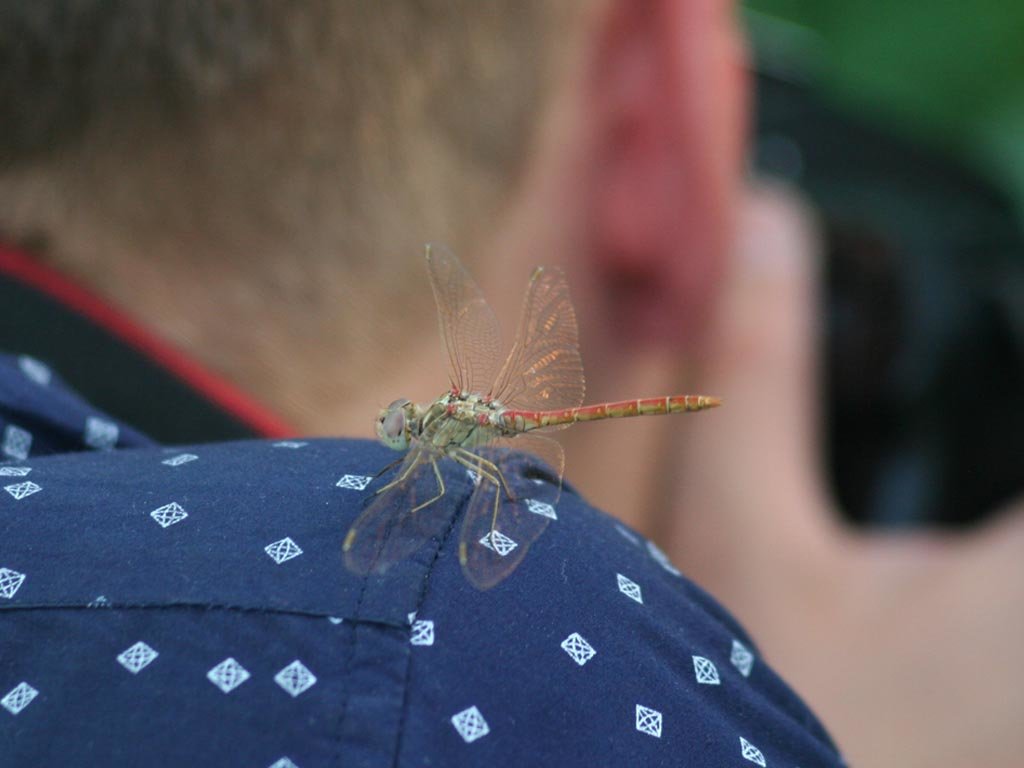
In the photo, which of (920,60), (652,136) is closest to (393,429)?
(652,136)

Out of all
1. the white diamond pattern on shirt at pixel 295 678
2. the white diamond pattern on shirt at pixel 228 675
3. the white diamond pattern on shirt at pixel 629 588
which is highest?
the white diamond pattern on shirt at pixel 629 588

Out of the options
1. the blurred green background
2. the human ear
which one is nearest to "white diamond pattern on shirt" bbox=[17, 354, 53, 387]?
the human ear

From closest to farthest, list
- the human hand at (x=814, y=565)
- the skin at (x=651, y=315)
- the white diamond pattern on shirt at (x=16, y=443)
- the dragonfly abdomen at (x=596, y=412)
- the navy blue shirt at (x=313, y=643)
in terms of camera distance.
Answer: the navy blue shirt at (x=313, y=643) < the white diamond pattern on shirt at (x=16, y=443) < the dragonfly abdomen at (x=596, y=412) < the skin at (x=651, y=315) < the human hand at (x=814, y=565)

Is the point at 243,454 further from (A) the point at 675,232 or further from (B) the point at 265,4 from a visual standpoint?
(A) the point at 675,232

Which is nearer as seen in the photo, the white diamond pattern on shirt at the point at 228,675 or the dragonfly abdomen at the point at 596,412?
the white diamond pattern on shirt at the point at 228,675

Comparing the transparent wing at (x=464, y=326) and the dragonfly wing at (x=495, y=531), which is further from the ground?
the transparent wing at (x=464, y=326)

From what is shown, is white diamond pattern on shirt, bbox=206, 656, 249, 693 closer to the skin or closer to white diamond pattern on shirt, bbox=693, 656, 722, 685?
white diamond pattern on shirt, bbox=693, 656, 722, 685

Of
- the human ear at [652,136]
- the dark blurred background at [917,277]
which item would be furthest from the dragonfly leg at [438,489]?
the dark blurred background at [917,277]

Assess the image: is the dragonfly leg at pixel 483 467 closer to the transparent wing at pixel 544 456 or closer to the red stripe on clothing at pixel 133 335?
the transparent wing at pixel 544 456
